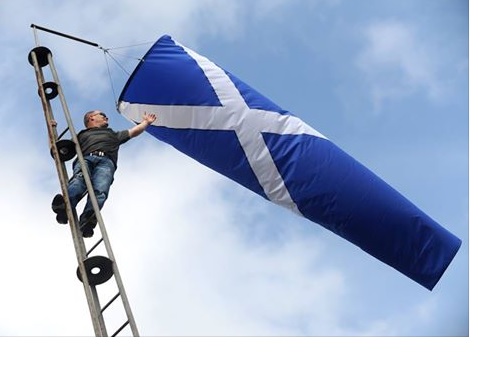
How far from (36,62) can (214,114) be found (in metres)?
1.54

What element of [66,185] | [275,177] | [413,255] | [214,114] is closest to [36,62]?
Answer: [66,185]

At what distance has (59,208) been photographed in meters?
4.48

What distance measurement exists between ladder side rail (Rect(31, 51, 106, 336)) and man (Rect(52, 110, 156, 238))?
0.09 m

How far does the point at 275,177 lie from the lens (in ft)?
19.3

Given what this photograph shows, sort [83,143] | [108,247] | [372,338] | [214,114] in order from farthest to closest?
1. [214,114]
2. [83,143]
3. [372,338]
4. [108,247]

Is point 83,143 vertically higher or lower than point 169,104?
lower

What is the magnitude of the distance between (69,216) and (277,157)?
6.86ft

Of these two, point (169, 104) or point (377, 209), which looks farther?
point (169, 104)

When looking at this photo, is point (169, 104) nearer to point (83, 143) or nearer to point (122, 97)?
point (122, 97)

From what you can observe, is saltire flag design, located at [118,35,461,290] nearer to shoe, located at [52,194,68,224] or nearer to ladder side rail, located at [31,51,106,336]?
ladder side rail, located at [31,51,106,336]

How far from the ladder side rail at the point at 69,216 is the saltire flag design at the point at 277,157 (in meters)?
Result: 1.29

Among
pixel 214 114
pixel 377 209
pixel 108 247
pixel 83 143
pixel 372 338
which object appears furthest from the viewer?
pixel 214 114

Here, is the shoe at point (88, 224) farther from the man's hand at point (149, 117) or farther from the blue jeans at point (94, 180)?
the man's hand at point (149, 117)

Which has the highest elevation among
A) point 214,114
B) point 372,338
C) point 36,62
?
point 214,114
